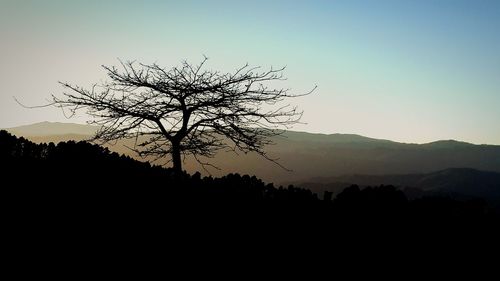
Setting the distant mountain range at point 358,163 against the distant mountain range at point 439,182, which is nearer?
the distant mountain range at point 439,182

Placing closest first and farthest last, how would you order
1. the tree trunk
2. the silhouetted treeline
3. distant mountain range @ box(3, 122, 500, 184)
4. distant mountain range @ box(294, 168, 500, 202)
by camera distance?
1. the silhouetted treeline
2. the tree trunk
3. distant mountain range @ box(294, 168, 500, 202)
4. distant mountain range @ box(3, 122, 500, 184)

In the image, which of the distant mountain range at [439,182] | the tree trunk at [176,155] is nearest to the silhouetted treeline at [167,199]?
the tree trunk at [176,155]

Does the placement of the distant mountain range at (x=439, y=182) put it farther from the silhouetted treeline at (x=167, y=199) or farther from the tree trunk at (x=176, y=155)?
the silhouetted treeline at (x=167, y=199)

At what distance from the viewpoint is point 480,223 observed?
4.13 meters

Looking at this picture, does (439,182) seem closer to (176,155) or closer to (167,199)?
(176,155)

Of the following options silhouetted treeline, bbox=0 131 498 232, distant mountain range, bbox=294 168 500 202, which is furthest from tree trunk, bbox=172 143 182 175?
distant mountain range, bbox=294 168 500 202

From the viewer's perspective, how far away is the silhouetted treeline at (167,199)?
4.19m

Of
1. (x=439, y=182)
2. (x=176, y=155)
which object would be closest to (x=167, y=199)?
(x=176, y=155)

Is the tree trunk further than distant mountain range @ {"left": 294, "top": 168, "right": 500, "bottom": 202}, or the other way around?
distant mountain range @ {"left": 294, "top": 168, "right": 500, "bottom": 202}

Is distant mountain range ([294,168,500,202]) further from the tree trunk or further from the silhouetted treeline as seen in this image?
the silhouetted treeline

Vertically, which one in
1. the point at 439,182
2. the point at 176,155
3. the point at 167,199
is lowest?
the point at 439,182

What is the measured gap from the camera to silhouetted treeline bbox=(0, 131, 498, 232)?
165 inches

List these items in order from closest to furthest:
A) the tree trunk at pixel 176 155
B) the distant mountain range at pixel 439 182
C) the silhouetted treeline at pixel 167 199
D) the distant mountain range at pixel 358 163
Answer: the silhouetted treeline at pixel 167 199 < the tree trunk at pixel 176 155 < the distant mountain range at pixel 439 182 < the distant mountain range at pixel 358 163

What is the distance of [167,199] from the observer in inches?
230
